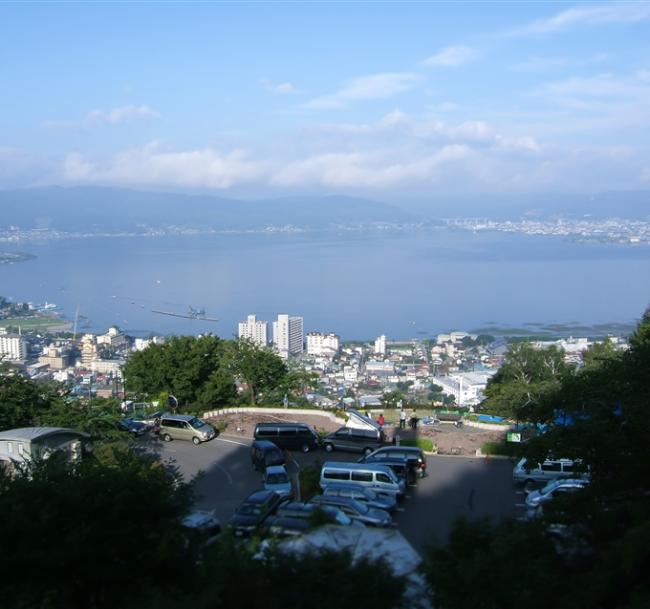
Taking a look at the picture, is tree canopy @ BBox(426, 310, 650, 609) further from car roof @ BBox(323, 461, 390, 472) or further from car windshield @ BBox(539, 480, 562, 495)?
car roof @ BBox(323, 461, 390, 472)

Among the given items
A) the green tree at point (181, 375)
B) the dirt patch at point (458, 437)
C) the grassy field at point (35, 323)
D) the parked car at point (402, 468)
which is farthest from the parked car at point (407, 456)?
the grassy field at point (35, 323)

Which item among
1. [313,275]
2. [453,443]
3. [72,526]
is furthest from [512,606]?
[313,275]

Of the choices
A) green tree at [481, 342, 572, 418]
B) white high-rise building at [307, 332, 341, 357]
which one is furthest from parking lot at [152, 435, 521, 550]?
white high-rise building at [307, 332, 341, 357]

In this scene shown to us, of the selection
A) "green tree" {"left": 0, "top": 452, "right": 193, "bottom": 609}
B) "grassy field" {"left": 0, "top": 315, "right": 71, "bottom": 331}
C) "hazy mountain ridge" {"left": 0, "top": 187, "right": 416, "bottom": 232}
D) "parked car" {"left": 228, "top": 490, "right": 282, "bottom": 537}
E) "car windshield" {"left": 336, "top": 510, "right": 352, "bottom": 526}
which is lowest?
"grassy field" {"left": 0, "top": 315, "right": 71, "bottom": 331}

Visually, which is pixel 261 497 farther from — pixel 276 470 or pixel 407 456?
pixel 407 456

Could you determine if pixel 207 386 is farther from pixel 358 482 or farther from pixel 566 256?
pixel 566 256

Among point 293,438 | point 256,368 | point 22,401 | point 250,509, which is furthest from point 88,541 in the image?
point 256,368
